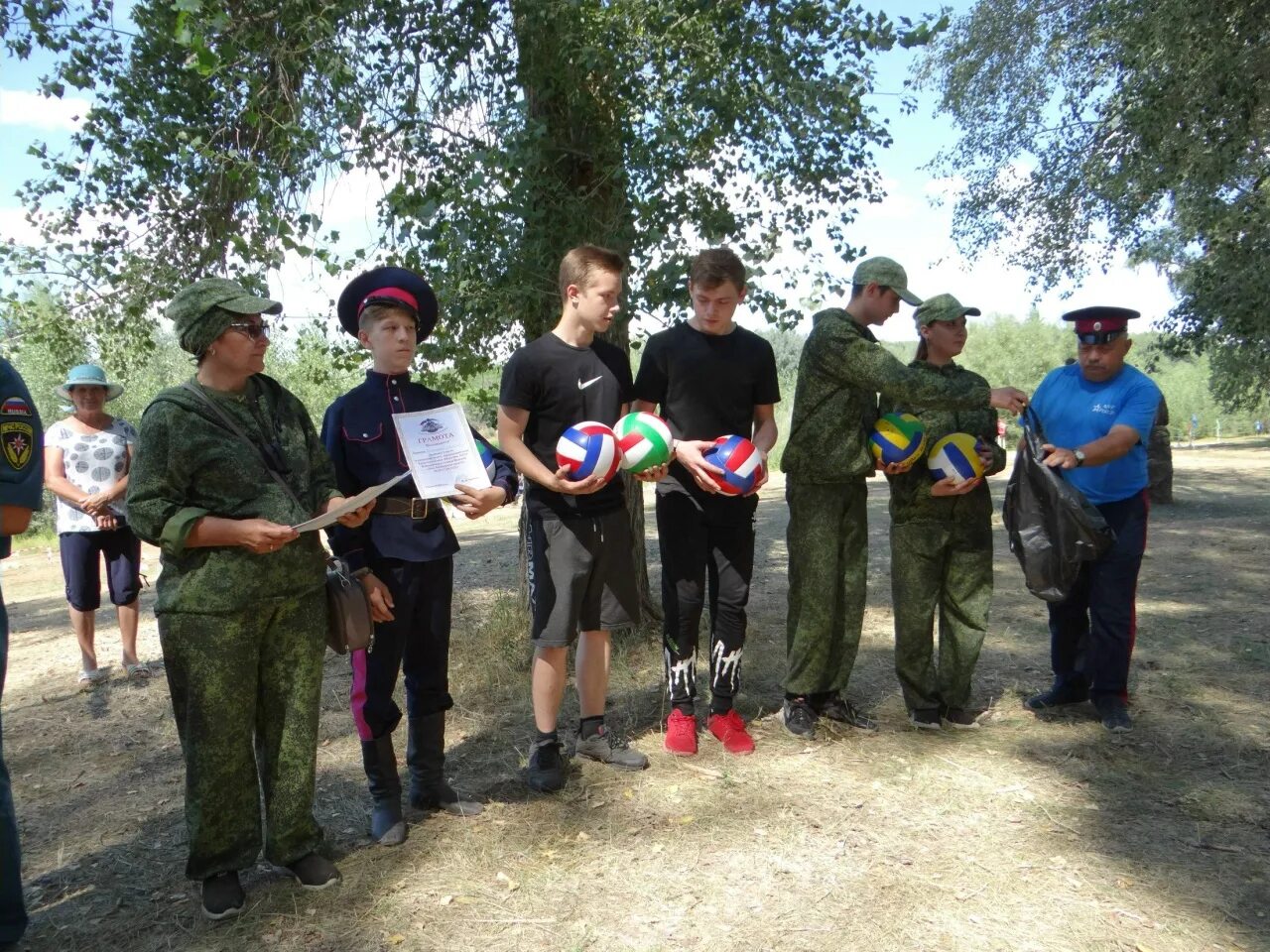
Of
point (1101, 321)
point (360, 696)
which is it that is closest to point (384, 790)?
point (360, 696)

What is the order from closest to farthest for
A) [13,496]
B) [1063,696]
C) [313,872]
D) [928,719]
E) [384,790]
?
[13,496] → [313,872] → [384,790] → [928,719] → [1063,696]

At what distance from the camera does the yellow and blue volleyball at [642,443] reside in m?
4.13

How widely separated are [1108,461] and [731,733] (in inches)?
89.9

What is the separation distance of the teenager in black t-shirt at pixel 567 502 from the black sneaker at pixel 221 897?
135cm

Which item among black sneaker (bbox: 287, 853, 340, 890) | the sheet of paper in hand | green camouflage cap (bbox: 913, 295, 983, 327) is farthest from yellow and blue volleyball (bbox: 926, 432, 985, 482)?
black sneaker (bbox: 287, 853, 340, 890)

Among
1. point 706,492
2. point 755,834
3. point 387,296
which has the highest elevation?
point 387,296

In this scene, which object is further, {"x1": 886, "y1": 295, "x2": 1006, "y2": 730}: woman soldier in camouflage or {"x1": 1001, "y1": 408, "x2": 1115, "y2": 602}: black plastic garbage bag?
{"x1": 886, "y1": 295, "x2": 1006, "y2": 730}: woman soldier in camouflage

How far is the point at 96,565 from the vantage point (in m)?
6.55

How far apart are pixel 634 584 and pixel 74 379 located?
442 cm

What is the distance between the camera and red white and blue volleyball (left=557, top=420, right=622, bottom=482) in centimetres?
398

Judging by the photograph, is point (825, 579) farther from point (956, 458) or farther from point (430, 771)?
point (430, 771)

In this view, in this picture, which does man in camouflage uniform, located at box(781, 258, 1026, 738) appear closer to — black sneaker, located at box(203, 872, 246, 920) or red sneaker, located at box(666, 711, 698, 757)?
red sneaker, located at box(666, 711, 698, 757)

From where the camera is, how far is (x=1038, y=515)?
4.72 m

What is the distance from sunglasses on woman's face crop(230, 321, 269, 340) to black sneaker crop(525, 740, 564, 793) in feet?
7.07
